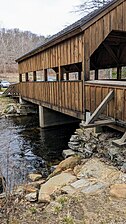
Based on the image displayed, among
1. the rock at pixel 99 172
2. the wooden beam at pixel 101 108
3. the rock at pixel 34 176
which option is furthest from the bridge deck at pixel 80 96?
the rock at pixel 34 176

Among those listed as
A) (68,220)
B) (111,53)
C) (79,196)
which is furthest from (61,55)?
(68,220)

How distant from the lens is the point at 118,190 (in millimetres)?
4105

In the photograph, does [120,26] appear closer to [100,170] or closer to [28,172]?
[100,170]

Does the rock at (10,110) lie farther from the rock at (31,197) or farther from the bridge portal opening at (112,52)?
the rock at (31,197)

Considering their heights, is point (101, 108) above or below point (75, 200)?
above

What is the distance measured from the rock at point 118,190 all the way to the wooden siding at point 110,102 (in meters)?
1.93

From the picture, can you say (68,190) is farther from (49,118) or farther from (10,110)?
(10,110)

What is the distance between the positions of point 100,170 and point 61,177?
0.94 m

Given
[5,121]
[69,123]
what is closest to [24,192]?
[69,123]

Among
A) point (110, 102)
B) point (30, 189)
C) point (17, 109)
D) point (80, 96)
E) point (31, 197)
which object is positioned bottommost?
point (30, 189)

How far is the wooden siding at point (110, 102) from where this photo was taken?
5646 mm

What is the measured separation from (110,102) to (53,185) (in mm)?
2738

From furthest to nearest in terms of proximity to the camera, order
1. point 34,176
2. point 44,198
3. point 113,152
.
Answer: point 34,176 < point 113,152 < point 44,198

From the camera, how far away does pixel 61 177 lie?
529 centimetres
